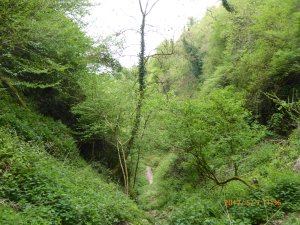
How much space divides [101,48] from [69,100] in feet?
11.2

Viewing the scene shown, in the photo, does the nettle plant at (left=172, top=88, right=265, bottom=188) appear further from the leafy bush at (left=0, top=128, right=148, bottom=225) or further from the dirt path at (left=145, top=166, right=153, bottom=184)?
the dirt path at (left=145, top=166, right=153, bottom=184)

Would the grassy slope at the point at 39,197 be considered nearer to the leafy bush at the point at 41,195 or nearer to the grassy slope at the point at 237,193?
the leafy bush at the point at 41,195

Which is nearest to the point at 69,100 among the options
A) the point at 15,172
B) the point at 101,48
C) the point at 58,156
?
the point at 101,48

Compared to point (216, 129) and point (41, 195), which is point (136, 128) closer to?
point (216, 129)

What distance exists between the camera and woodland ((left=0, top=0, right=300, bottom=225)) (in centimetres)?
730

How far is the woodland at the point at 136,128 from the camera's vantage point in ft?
23.9

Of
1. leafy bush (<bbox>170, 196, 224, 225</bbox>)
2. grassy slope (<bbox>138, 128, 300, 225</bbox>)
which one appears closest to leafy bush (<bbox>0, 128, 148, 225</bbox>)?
leafy bush (<bbox>170, 196, 224, 225</bbox>)

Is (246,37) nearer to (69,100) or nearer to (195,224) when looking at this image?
(69,100)

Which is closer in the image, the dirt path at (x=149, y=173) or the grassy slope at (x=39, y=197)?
the grassy slope at (x=39, y=197)
